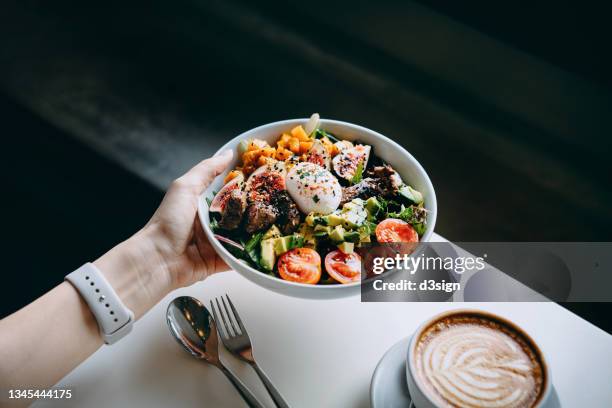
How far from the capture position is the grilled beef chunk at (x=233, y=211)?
4.33 feet

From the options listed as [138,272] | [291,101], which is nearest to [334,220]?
[138,272]

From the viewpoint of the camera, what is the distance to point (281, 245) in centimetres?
128

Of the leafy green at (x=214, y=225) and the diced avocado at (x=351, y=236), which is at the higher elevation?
the diced avocado at (x=351, y=236)

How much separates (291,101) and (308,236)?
6.32ft

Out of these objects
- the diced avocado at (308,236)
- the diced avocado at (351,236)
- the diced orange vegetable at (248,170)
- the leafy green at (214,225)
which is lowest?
the leafy green at (214,225)

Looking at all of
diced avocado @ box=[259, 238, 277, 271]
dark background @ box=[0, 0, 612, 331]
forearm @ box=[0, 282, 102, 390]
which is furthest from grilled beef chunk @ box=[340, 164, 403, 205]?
dark background @ box=[0, 0, 612, 331]

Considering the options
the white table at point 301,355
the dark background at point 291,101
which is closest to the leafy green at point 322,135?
the white table at point 301,355

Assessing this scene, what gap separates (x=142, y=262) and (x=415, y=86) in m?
2.25

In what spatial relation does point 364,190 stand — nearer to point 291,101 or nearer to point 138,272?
point 138,272

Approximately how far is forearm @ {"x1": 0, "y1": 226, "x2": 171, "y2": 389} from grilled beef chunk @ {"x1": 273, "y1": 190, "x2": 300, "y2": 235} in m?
0.36

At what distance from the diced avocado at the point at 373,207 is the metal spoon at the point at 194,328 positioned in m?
0.45

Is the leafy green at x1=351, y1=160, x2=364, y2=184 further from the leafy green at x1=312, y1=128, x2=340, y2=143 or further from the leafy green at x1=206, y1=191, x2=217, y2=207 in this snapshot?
the leafy green at x1=206, y1=191, x2=217, y2=207

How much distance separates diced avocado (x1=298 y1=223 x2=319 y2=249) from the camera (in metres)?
1.29

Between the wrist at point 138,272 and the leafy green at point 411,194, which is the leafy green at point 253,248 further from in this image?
the leafy green at point 411,194
